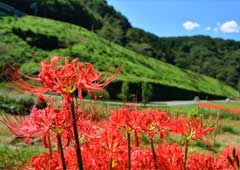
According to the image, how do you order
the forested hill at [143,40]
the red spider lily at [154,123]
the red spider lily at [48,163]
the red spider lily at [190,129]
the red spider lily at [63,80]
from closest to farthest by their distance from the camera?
1. the red spider lily at [63,80]
2. the red spider lily at [48,163]
3. the red spider lily at [154,123]
4. the red spider lily at [190,129]
5. the forested hill at [143,40]

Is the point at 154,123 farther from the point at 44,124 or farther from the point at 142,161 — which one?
the point at 44,124

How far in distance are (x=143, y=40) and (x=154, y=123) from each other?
80.1 meters

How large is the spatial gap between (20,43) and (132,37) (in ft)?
134

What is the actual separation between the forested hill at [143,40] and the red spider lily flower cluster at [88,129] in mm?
62592

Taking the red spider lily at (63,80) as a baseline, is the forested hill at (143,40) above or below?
above

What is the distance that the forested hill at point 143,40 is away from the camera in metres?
66.0

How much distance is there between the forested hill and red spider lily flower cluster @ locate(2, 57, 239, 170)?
62592mm

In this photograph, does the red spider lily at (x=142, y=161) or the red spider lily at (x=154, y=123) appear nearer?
the red spider lily at (x=154, y=123)

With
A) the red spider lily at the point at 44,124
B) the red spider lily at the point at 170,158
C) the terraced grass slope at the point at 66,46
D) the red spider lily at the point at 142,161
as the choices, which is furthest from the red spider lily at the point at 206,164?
the terraced grass slope at the point at 66,46

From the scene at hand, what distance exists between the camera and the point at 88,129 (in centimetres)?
192

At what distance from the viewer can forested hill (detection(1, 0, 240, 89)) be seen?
66000mm

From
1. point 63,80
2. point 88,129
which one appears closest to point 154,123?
point 88,129

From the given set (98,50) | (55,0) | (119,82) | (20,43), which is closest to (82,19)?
(55,0)

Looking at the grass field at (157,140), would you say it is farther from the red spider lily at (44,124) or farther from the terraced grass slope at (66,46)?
the terraced grass slope at (66,46)
